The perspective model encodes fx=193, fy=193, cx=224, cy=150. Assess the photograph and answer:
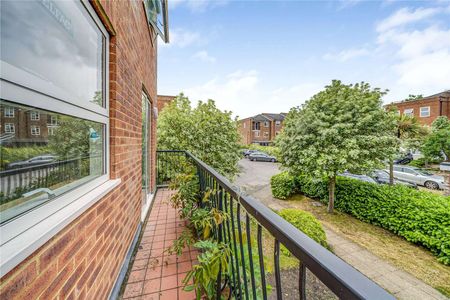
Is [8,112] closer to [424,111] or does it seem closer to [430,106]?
[430,106]

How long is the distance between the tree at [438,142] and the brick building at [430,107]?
147 inches

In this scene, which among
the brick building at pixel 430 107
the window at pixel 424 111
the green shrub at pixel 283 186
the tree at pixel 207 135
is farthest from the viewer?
the window at pixel 424 111

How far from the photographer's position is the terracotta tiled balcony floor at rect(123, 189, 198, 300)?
1.79 metres

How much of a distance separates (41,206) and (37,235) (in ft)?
0.70

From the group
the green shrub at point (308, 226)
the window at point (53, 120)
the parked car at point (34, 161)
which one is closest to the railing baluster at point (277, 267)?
the parked car at point (34, 161)

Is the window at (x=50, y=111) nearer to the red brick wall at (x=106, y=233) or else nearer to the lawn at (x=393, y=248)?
the red brick wall at (x=106, y=233)

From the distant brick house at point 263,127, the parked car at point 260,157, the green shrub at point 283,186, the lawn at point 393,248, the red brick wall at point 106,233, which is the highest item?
the distant brick house at point 263,127

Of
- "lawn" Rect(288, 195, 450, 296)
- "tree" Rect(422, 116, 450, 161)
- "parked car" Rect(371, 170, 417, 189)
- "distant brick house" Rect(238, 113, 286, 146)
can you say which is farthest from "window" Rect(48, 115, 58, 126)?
"distant brick house" Rect(238, 113, 286, 146)

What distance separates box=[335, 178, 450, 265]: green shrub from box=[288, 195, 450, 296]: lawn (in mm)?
200

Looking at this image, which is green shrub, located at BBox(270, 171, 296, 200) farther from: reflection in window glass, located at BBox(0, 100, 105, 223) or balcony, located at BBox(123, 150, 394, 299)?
reflection in window glass, located at BBox(0, 100, 105, 223)

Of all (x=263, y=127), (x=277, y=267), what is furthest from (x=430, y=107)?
(x=277, y=267)

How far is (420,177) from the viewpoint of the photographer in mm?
11711

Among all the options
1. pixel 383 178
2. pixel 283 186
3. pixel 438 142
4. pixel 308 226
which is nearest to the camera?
pixel 308 226

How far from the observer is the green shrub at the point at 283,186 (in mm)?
9414
